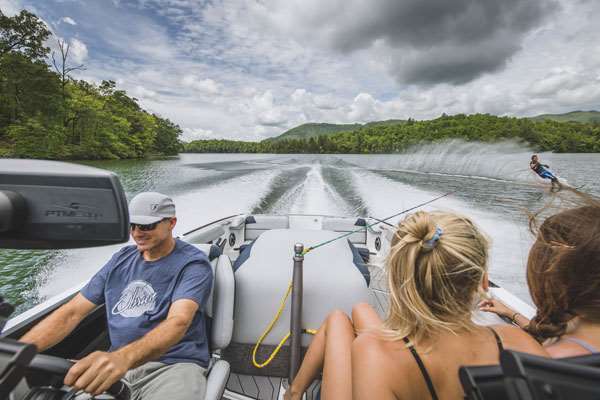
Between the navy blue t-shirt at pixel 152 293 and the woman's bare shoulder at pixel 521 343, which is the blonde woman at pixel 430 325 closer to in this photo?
the woman's bare shoulder at pixel 521 343

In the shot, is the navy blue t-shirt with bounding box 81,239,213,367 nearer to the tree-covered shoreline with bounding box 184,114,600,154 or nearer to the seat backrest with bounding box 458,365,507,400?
the seat backrest with bounding box 458,365,507,400

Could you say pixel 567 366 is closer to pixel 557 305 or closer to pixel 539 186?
pixel 557 305

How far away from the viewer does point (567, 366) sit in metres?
0.45

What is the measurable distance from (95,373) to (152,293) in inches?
23.6

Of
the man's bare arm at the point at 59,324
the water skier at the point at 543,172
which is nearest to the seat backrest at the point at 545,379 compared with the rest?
the water skier at the point at 543,172

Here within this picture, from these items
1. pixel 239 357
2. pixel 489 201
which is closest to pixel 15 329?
pixel 239 357

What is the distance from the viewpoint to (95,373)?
0.90 meters

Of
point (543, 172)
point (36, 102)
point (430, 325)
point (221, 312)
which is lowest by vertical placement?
point (221, 312)

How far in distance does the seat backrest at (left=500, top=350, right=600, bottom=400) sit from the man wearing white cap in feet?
4.08

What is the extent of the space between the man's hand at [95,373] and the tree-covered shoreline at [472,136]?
97.7 feet

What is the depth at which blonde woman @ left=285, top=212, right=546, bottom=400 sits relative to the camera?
806 millimetres

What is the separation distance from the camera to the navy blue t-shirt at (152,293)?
1.41m

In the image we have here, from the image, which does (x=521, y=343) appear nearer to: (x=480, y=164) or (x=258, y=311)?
(x=258, y=311)

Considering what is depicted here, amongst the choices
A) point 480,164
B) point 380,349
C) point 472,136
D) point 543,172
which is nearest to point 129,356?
point 380,349
